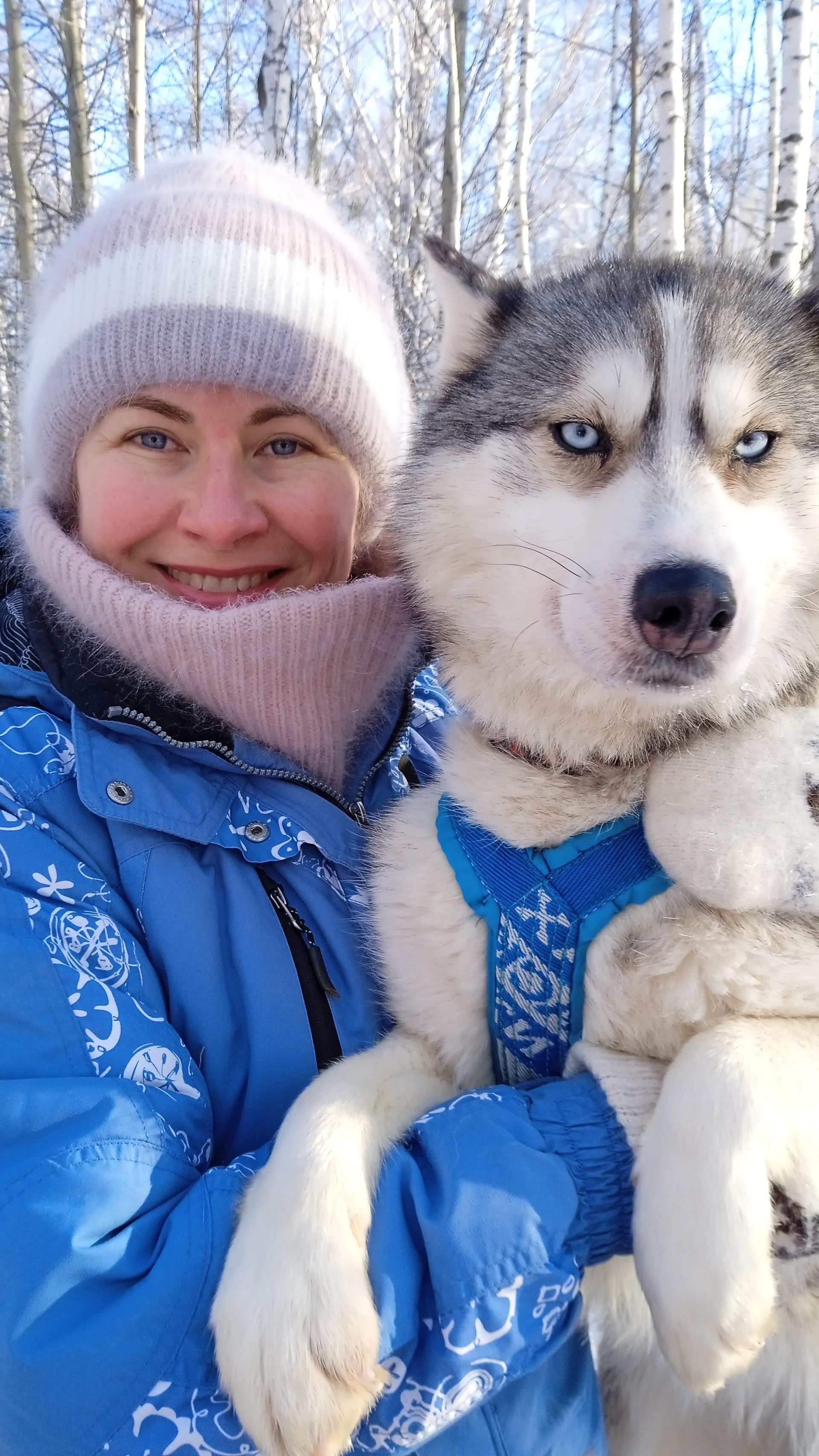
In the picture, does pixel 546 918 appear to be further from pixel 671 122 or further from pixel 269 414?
pixel 671 122

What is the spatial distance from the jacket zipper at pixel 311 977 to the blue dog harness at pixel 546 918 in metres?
0.26

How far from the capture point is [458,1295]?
1043 mm

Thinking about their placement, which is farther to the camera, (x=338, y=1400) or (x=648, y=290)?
(x=648, y=290)

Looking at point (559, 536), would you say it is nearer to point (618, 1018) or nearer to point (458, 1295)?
point (618, 1018)

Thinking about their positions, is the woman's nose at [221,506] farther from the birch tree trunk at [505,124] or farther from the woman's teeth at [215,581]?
the birch tree trunk at [505,124]

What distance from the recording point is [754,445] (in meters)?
1.37

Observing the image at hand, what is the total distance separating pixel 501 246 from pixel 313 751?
33.4 ft

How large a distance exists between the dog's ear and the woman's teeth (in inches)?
21.4

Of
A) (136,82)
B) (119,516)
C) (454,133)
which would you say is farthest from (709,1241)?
(136,82)

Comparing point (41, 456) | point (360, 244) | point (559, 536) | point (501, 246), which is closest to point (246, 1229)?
point (559, 536)

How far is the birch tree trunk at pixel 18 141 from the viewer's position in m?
11.1

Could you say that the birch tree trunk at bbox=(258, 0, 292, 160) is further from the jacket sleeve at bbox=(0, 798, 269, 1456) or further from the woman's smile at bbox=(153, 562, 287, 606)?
the jacket sleeve at bbox=(0, 798, 269, 1456)

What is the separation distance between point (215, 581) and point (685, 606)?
3.14 ft

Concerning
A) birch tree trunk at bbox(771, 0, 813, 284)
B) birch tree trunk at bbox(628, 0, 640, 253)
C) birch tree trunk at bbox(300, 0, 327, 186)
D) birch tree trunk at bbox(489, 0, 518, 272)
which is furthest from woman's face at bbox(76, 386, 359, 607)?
birch tree trunk at bbox(628, 0, 640, 253)
